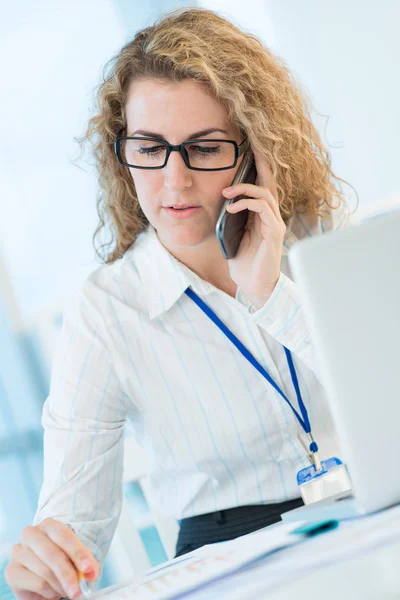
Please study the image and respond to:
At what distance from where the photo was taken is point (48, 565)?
2.95ft

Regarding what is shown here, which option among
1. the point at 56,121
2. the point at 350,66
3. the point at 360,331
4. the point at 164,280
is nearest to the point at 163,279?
the point at 164,280

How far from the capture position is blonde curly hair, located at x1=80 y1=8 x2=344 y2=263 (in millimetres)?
1318

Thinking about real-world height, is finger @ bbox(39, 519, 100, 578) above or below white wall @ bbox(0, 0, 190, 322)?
below

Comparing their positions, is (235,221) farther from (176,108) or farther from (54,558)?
(54,558)

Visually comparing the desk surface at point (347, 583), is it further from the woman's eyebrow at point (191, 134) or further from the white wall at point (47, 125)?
the white wall at point (47, 125)

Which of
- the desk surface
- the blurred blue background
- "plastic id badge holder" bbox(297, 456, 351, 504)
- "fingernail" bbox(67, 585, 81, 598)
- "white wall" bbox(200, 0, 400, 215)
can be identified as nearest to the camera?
the desk surface

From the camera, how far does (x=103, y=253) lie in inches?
66.9

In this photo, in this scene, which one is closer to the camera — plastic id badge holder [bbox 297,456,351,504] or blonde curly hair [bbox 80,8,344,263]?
plastic id badge holder [bbox 297,456,351,504]

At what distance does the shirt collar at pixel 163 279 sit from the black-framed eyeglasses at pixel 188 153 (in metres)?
0.20

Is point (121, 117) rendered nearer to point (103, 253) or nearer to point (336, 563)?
point (103, 253)

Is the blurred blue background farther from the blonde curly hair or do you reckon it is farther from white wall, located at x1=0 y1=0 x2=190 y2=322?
the blonde curly hair

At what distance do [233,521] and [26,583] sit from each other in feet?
1.75

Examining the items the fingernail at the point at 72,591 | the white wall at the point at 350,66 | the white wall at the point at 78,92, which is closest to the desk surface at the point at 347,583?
the fingernail at the point at 72,591

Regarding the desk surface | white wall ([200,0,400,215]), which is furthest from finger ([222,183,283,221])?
white wall ([200,0,400,215])
